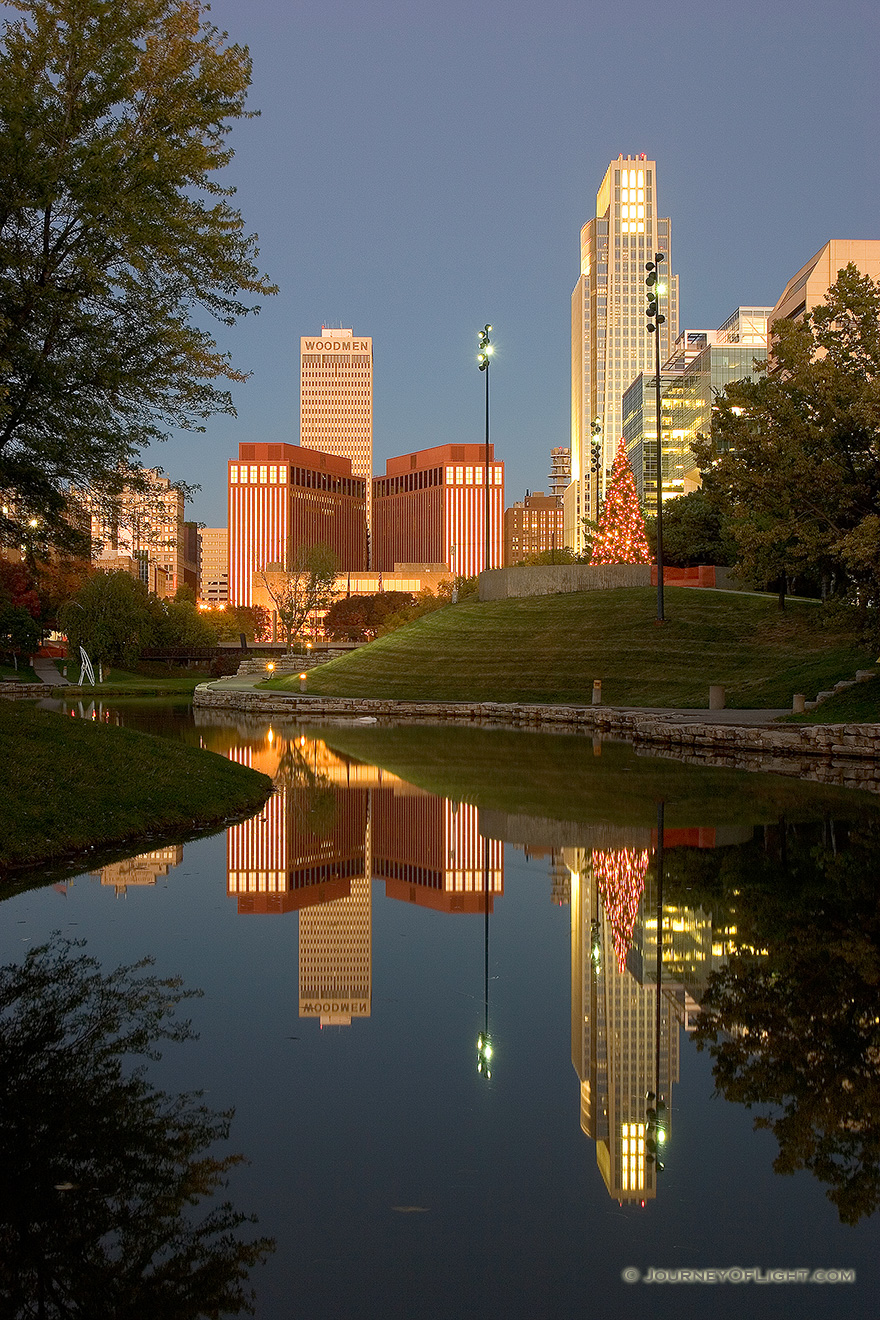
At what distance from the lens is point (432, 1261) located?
3.90m

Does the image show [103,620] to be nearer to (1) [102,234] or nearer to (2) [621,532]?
(2) [621,532]

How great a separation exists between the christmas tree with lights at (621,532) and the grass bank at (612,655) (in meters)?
5.48

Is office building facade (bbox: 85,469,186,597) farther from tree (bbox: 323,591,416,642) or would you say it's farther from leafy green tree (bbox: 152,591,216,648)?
tree (bbox: 323,591,416,642)

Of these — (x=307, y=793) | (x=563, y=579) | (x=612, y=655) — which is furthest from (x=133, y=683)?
(x=307, y=793)

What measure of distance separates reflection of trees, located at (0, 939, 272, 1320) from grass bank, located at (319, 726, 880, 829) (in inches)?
363

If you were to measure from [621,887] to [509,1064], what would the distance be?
4.63 m

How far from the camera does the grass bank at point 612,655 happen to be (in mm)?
40688

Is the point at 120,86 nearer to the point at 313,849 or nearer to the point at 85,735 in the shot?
the point at 85,735

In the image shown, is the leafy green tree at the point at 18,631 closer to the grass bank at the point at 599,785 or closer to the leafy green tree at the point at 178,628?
the leafy green tree at the point at 178,628

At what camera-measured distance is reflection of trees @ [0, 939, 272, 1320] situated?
3775 millimetres

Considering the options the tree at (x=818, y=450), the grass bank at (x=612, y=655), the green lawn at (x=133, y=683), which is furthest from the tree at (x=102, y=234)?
the green lawn at (x=133, y=683)

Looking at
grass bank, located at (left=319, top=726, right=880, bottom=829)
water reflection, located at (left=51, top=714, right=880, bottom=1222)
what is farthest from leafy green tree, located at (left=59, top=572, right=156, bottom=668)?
water reflection, located at (left=51, top=714, right=880, bottom=1222)

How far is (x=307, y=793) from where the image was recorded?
59.2ft

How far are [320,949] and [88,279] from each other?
1043 cm
